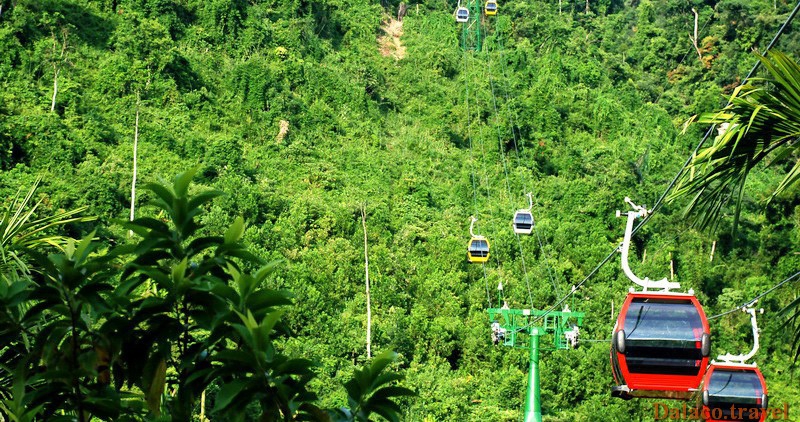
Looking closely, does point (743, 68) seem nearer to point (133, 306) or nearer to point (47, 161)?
point (47, 161)

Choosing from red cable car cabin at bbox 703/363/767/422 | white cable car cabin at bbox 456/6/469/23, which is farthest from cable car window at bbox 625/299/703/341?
white cable car cabin at bbox 456/6/469/23

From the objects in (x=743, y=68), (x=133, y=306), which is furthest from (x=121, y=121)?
(x=133, y=306)

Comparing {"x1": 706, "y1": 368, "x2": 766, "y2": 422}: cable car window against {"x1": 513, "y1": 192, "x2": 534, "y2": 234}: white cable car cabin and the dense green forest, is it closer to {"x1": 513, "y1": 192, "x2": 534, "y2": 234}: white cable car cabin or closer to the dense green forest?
{"x1": 513, "y1": 192, "x2": 534, "y2": 234}: white cable car cabin

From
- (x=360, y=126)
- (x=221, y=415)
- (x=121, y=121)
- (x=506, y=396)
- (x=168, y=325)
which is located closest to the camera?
(x=221, y=415)

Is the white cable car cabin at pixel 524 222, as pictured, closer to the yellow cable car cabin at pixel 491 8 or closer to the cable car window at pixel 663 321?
the cable car window at pixel 663 321

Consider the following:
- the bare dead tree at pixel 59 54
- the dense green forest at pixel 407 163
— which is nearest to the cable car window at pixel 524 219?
the dense green forest at pixel 407 163
